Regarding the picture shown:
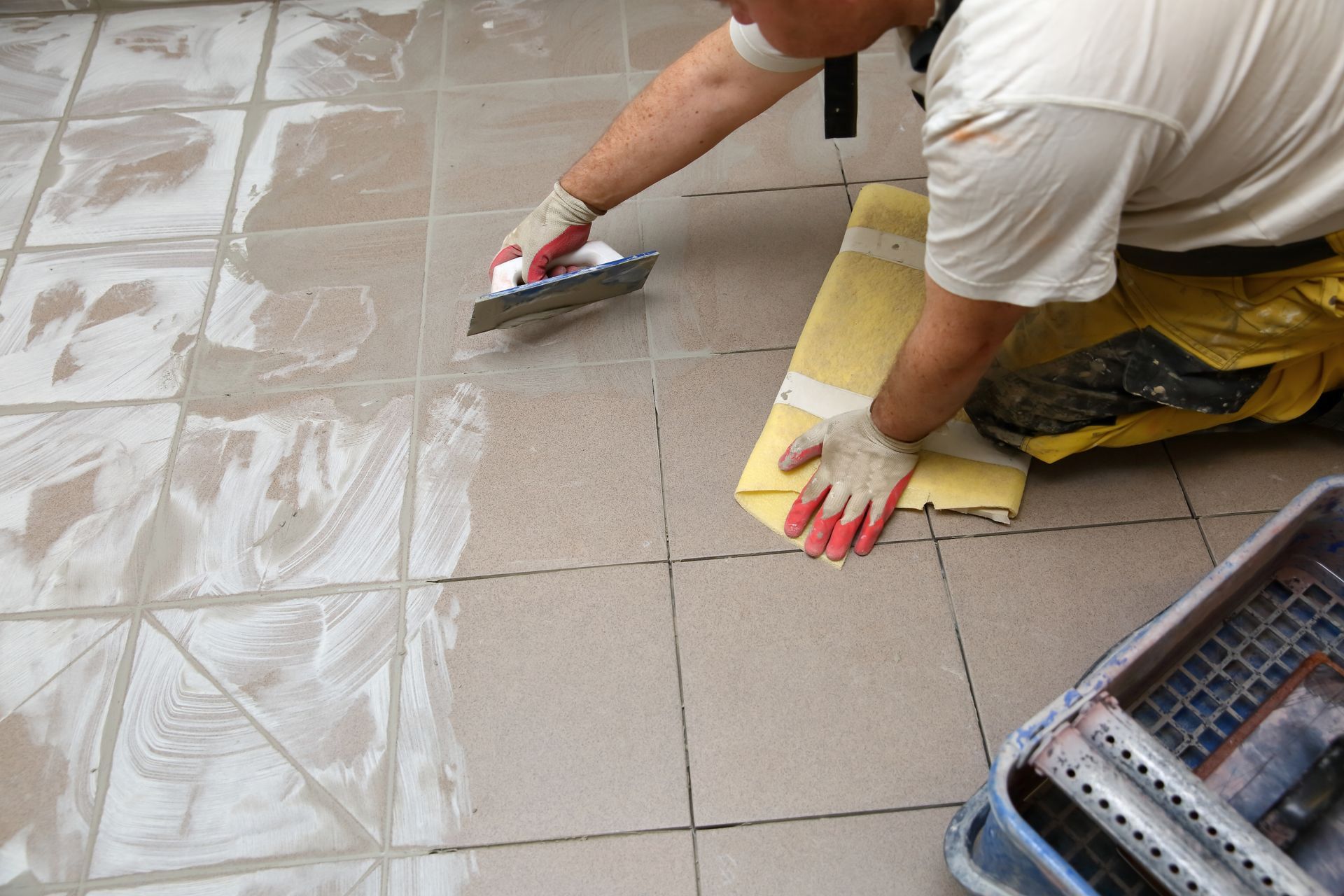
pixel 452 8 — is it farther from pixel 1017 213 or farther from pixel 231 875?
pixel 231 875

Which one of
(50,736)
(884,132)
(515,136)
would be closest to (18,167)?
(515,136)

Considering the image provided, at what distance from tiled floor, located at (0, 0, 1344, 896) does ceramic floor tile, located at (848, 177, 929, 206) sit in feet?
0.06

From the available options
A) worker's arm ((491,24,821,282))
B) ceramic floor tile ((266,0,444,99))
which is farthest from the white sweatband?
ceramic floor tile ((266,0,444,99))

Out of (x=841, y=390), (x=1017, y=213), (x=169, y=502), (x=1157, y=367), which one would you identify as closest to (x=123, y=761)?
(x=169, y=502)

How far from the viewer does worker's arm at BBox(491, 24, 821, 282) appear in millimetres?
1447

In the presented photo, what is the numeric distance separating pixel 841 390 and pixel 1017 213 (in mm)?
642

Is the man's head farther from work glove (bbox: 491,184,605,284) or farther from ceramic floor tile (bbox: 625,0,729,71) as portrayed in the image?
ceramic floor tile (bbox: 625,0,729,71)

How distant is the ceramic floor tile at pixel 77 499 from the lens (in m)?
1.44

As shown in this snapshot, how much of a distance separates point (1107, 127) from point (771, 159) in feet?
3.45

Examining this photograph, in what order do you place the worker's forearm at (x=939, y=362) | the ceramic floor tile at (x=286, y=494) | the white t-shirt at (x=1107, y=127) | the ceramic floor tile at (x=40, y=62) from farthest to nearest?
the ceramic floor tile at (x=40, y=62) → the ceramic floor tile at (x=286, y=494) → the worker's forearm at (x=939, y=362) → the white t-shirt at (x=1107, y=127)

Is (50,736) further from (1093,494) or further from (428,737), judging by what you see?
(1093,494)

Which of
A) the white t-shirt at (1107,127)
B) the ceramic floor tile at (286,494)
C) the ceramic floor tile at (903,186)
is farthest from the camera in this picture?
the ceramic floor tile at (903,186)

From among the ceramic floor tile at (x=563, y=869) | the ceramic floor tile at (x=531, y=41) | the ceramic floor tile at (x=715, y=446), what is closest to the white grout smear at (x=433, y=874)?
the ceramic floor tile at (x=563, y=869)

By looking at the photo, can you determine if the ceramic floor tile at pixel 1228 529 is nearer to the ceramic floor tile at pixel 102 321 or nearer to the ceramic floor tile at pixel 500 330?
the ceramic floor tile at pixel 500 330
